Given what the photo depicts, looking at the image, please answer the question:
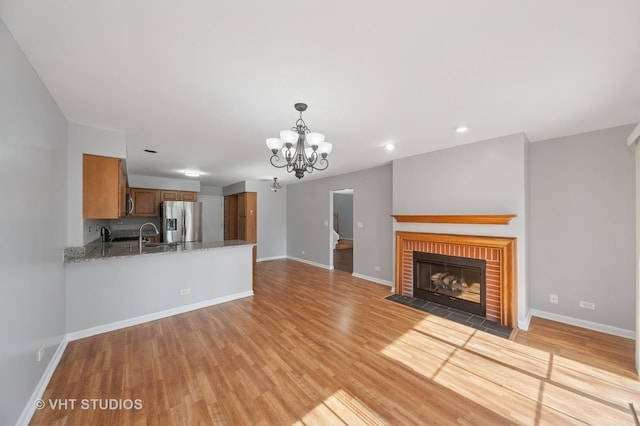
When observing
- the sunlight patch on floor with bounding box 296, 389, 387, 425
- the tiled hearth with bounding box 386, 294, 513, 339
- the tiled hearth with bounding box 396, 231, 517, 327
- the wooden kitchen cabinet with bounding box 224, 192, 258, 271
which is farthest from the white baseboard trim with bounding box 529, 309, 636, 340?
the wooden kitchen cabinet with bounding box 224, 192, 258, 271

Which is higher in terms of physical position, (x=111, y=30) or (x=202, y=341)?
(x=111, y=30)

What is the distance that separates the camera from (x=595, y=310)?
2.94 meters

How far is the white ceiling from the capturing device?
1263 mm

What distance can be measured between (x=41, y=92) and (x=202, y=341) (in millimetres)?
2715

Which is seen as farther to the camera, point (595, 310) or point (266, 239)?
point (266, 239)

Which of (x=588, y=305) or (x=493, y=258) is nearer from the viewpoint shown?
(x=588, y=305)

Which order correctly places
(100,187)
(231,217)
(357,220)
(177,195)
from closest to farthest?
(100,187), (357,220), (177,195), (231,217)

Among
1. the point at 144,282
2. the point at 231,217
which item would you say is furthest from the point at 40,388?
the point at 231,217

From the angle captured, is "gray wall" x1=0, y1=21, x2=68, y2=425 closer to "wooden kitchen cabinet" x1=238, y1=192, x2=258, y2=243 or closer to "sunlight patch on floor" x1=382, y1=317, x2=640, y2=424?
"sunlight patch on floor" x1=382, y1=317, x2=640, y2=424

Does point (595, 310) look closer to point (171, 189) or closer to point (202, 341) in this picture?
point (202, 341)

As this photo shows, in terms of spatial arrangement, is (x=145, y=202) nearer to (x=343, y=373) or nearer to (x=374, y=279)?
(x=374, y=279)

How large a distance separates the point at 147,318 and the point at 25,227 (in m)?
2.04

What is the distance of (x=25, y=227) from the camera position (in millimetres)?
1662

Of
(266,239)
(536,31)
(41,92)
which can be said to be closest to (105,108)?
(41,92)
